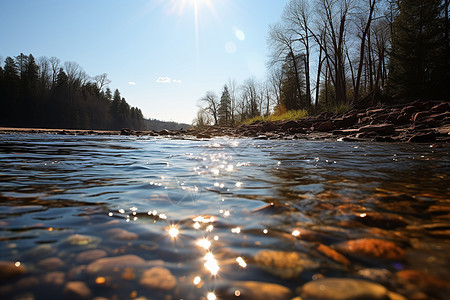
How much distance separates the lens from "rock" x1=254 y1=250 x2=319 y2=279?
77cm

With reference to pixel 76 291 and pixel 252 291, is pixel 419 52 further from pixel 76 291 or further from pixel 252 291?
pixel 76 291

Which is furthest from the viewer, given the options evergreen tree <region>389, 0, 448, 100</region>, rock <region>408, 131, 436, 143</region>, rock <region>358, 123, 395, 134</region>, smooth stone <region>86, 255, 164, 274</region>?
evergreen tree <region>389, 0, 448, 100</region>

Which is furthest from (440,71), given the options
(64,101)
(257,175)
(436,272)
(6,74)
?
(6,74)

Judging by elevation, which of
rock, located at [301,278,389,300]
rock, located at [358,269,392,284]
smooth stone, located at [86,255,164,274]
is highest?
smooth stone, located at [86,255,164,274]

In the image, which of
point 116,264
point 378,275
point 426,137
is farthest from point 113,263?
point 426,137

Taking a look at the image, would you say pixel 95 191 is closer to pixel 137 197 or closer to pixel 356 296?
pixel 137 197

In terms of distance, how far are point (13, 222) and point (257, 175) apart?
191cm

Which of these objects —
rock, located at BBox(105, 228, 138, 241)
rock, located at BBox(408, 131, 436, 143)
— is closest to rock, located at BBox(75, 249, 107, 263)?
rock, located at BBox(105, 228, 138, 241)

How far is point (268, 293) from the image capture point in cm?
66

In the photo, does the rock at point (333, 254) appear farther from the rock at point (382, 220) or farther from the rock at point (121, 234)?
the rock at point (121, 234)

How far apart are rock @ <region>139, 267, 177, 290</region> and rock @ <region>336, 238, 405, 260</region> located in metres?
0.63

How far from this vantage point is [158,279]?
733 mm

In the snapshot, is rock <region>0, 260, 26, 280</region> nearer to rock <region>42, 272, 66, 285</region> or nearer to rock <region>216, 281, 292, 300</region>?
rock <region>42, 272, 66, 285</region>

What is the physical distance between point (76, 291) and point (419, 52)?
21.6 metres
